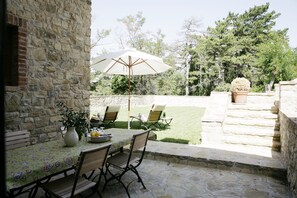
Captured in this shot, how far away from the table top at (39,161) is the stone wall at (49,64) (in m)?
1.45

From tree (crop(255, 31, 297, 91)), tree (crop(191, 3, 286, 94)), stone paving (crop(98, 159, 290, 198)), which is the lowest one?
stone paving (crop(98, 159, 290, 198))

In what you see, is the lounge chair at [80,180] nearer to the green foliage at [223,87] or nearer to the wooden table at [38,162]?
the wooden table at [38,162]

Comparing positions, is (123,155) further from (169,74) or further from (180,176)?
(169,74)

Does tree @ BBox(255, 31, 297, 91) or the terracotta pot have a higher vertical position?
tree @ BBox(255, 31, 297, 91)

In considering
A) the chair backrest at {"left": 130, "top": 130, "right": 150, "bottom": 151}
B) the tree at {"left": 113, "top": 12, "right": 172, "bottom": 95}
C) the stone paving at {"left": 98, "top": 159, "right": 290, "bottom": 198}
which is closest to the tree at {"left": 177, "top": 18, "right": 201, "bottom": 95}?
the tree at {"left": 113, "top": 12, "right": 172, "bottom": 95}

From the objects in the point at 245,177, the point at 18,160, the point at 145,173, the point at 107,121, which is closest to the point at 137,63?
the point at 107,121

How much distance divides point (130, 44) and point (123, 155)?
2554 centimetres

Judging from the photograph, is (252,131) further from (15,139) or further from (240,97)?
(15,139)

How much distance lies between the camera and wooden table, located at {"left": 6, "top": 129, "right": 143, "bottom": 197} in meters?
1.99

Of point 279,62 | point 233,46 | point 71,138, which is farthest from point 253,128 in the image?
point 233,46

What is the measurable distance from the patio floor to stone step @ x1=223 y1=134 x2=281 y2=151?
31cm

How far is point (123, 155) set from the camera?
144 inches

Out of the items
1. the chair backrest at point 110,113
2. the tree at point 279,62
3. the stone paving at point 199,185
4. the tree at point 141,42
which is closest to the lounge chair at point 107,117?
the chair backrest at point 110,113

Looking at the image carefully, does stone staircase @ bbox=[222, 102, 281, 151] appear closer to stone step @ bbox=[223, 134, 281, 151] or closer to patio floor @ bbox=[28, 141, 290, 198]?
stone step @ bbox=[223, 134, 281, 151]
